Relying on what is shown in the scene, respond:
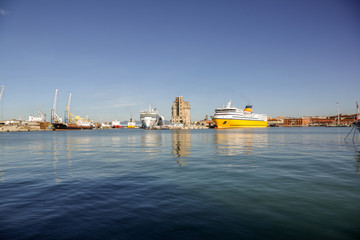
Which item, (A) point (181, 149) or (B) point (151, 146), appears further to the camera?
(B) point (151, 146)

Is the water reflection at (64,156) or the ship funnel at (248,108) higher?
the ship funnel at (248,108)

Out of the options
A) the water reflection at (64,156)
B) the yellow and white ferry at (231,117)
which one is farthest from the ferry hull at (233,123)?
the water reflection at (64,156)

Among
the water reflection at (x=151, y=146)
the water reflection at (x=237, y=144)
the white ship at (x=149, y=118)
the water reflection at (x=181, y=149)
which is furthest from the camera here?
the white ship at (x=149, y=118)

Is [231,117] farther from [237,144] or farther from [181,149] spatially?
[181,149]

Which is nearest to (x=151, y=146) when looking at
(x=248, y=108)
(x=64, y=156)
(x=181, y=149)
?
(x=181, y=149)

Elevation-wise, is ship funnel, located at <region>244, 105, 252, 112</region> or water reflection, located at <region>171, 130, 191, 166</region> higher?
ship funnel, located at <region>244, 105, 252, 112</region>

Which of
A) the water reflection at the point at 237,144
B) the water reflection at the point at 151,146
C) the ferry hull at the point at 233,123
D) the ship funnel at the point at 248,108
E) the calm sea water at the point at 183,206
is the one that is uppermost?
the ship funnel at the point at 248,108

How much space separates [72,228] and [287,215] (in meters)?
6.64

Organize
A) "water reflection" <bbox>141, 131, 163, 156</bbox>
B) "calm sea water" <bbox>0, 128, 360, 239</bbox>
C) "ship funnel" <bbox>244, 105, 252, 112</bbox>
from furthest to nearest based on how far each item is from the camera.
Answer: "ship funnel" <bbox>244, 105, 252, 112</bbox>, "water reflection" <bbox>141, 131, 163, 156</bbox>, "calm sea water" <bbox>0, 128, 360, 239</bbox>

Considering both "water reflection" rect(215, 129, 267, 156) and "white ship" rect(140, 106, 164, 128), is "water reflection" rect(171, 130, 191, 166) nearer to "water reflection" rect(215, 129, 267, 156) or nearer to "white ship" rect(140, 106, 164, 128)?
"water reflection" rect(215, 129, 267, 156)

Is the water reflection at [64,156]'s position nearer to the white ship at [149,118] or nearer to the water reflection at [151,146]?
the water reflection at [151,146]

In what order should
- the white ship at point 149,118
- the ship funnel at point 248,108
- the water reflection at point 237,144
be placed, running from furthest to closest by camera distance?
the white ship at point 149,118 < the ship funnel at point 248,108 < the water reflection at point 237,144

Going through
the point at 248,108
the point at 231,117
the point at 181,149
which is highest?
the point at 248,108

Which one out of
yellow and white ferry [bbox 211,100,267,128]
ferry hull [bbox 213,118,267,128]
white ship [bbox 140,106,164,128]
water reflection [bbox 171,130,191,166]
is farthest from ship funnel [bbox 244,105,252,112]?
water reflection [bbox 171,130,191,166]
